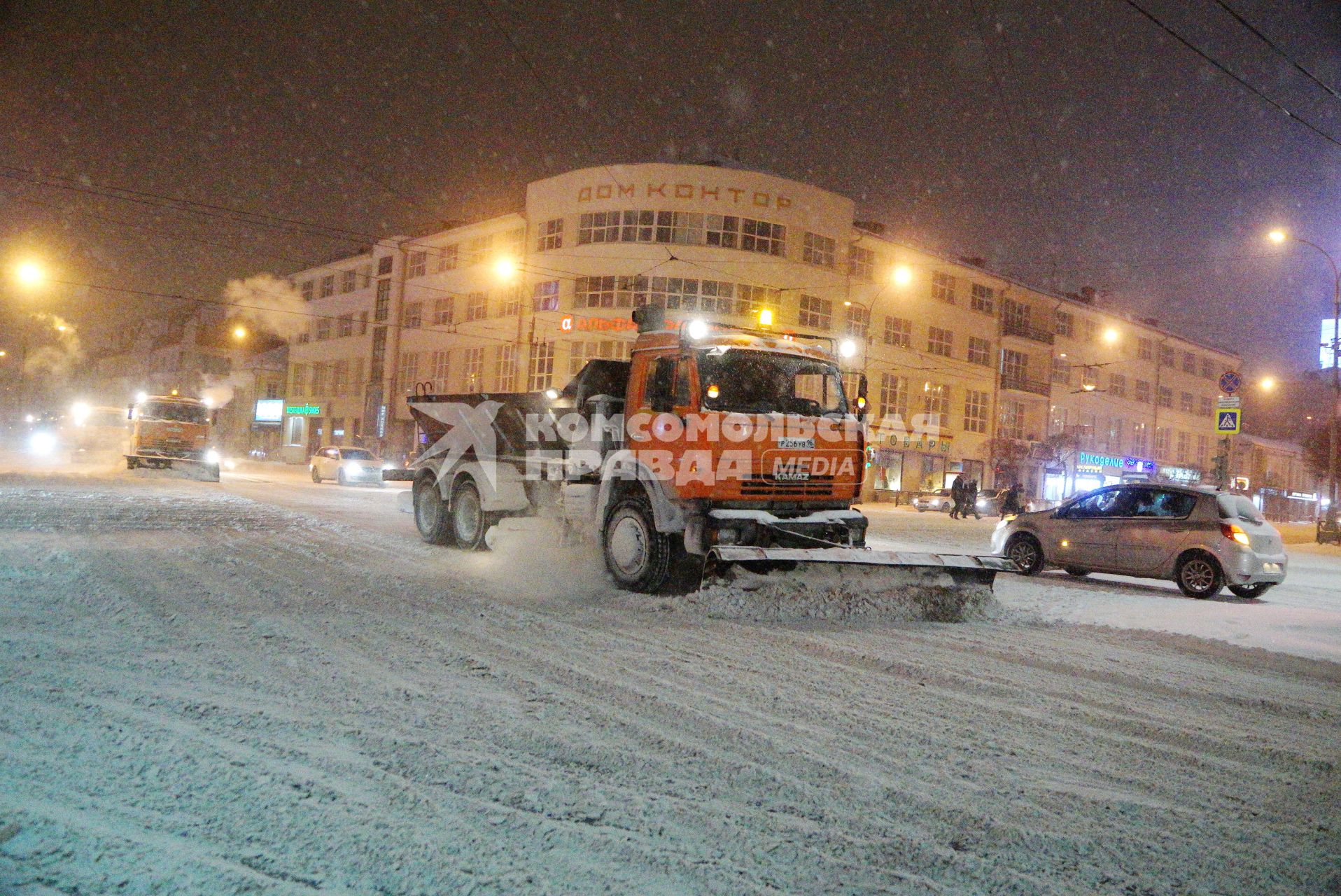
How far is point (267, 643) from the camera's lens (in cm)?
599

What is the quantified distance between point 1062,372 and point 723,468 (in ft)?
187

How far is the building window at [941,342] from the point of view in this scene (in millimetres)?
49688

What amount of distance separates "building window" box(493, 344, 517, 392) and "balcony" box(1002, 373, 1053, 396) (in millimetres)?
29787

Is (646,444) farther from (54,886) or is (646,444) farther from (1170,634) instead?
(54,886)

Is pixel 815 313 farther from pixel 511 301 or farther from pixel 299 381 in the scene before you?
pixel 299 381

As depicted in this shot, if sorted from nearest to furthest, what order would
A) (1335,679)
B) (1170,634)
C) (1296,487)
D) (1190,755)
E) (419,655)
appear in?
(1190,755) < (419,655) < (1335,679) < (1170,634) < (1296,487)

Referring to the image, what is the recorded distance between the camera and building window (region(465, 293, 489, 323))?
47219 millimetres

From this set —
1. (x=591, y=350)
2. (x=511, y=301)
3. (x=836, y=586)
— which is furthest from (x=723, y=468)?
(x=511, y=301)

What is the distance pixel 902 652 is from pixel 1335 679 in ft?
10.5

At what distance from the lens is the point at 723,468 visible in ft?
28.3

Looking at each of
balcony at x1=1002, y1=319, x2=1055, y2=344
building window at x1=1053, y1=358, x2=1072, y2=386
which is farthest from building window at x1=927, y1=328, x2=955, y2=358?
building window at x1=1053, y1=358, x2=1072, y2=386

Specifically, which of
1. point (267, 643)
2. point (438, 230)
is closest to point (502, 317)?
point (438, 230)

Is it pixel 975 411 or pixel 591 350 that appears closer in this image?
pixel 591 350

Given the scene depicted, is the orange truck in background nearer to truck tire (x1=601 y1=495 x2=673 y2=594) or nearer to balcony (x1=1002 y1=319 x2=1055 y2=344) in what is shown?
truck tire (x1=601 y1=495 x2=673 y2=594)
